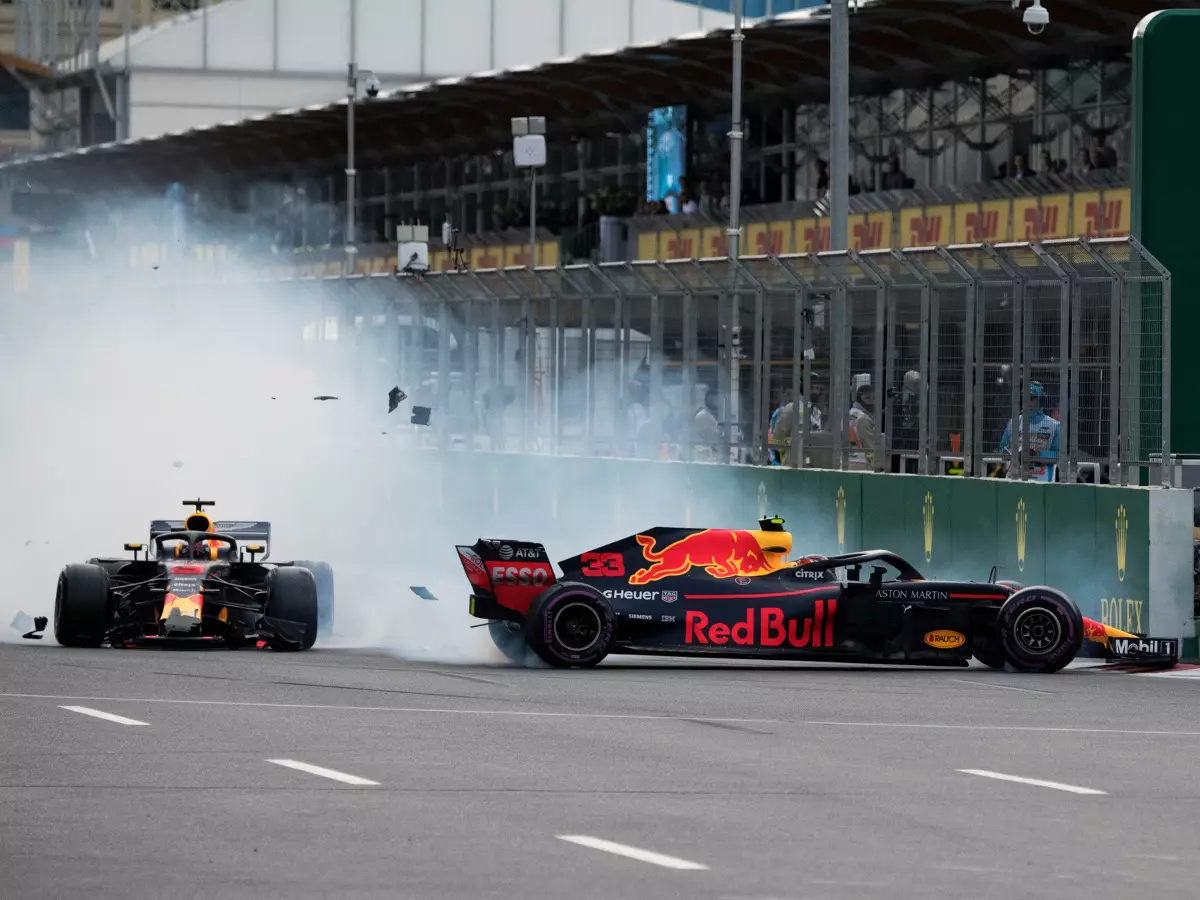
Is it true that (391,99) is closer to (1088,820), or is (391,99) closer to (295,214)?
(295,214)

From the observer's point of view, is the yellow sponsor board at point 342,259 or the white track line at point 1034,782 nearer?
the white track line at point 1034,782

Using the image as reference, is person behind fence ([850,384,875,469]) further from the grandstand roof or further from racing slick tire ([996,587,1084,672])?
the grandstand roof

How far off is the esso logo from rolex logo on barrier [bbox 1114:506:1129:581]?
13.3ft

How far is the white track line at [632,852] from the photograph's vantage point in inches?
345

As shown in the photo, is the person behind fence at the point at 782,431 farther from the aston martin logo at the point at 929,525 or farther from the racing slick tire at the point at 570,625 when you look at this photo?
the racing slick tire at the point at 570,625

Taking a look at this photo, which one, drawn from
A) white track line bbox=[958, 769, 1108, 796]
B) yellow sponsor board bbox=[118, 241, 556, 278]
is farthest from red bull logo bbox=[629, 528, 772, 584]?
yellow sponsor board bbox=[118, 241, 556, 278]

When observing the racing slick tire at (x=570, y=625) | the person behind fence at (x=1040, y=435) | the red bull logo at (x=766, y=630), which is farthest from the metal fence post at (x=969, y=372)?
the racing slick tire at (x=570, y=625)

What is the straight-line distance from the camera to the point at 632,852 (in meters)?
9.08

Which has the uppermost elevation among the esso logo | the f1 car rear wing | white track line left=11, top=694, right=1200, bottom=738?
the f1 car rear wing

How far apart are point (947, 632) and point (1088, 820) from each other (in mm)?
7608

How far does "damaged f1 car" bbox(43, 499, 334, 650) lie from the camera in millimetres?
18766

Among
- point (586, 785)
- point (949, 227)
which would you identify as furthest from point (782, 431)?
point (586, 785)

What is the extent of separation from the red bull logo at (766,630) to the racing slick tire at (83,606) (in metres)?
4.00

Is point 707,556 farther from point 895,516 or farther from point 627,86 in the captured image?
point 627,86
